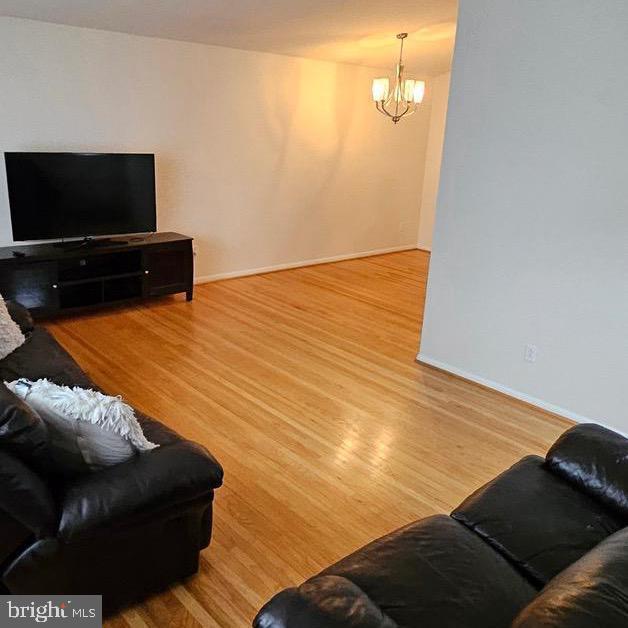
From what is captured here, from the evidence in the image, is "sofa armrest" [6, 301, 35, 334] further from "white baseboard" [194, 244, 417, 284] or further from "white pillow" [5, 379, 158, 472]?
"white baseboard" [194, 244, 417, 284]

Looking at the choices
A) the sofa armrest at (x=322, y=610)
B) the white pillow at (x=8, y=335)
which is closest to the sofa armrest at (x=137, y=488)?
the sofa armrest at (x=322, y=610)

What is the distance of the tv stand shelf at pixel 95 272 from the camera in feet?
13.9

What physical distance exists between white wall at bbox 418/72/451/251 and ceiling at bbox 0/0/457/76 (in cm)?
178

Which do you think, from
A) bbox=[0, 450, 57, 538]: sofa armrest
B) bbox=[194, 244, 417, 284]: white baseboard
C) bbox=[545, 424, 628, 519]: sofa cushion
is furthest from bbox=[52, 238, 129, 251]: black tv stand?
bbox=[545, 424, 628, 519]: sofa cushion

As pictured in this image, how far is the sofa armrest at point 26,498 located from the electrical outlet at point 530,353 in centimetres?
290

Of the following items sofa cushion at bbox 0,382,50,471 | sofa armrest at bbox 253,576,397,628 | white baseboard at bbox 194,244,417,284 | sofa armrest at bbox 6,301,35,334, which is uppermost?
sofa cushion at bbox 0,382,50,471

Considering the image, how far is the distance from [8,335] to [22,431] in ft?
5.18

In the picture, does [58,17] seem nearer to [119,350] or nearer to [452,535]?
[119,350]

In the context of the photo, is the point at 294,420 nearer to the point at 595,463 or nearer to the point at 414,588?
the point at 595,463

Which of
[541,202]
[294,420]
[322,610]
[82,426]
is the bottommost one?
[294,420]

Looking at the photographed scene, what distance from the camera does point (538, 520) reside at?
5.94 ft

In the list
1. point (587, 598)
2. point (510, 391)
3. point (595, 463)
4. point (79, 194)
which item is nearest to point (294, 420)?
point (510, 391)

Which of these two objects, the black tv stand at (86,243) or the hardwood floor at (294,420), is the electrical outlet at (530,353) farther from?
the black tv stand at (86,243)

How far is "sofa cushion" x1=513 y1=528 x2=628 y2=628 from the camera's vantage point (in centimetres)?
97
